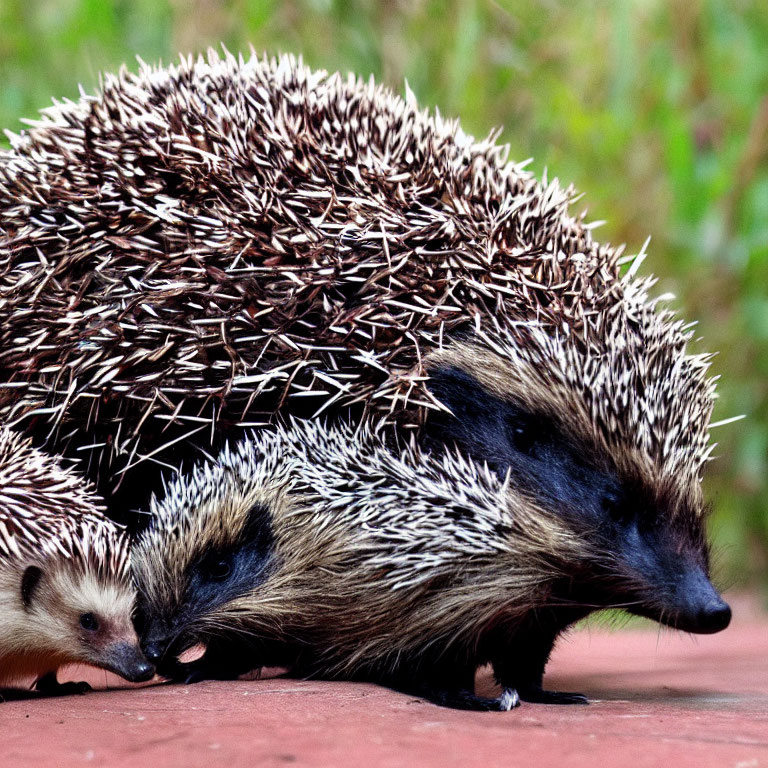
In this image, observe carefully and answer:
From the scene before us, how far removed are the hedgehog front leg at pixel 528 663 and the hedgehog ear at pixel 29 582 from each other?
61.3 inches

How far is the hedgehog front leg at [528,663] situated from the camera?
390 centimetres

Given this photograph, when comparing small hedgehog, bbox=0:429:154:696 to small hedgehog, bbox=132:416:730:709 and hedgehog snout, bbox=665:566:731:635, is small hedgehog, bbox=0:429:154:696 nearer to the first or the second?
small hedgehog, bbox=132:416:730:709

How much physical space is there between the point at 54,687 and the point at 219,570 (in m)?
0.70

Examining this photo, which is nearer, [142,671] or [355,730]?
[355,730]

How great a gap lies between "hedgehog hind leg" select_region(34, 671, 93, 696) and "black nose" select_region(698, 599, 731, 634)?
2.06 m

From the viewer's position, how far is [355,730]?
2910 millimetres

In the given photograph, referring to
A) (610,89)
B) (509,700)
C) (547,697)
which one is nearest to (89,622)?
(509,700)

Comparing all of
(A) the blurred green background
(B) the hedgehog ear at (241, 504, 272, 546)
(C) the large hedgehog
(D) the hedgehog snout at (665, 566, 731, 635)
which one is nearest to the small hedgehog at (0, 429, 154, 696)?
(C) the large hedgehog

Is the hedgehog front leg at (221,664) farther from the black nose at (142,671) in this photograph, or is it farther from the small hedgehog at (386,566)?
the black nose at (142,671)

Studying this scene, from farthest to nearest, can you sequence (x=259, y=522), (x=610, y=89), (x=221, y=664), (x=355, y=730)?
(x=610, y=89)
(x=221, y=664)
(x=259, y=522)
(x=355, y=730)

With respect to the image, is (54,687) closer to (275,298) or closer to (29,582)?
(29,582)

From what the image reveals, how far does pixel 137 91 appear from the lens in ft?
14.7

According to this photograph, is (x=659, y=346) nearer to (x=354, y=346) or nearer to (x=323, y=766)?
(x=354, y=346)

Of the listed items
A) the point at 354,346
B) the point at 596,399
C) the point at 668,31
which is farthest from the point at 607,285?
the point at 668,31
